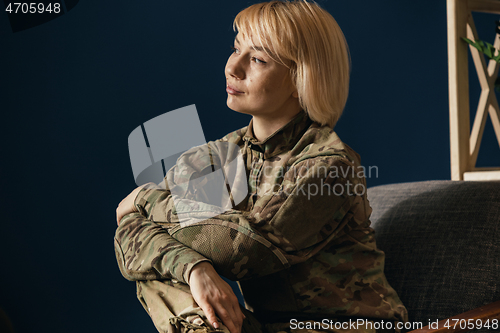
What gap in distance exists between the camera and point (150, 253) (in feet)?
2.76

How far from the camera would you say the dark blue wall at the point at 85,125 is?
1472mm

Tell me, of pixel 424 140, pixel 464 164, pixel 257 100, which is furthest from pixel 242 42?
pixel 424 140

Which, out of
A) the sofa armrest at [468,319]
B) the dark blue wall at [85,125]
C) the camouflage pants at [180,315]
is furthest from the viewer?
the dark blue wall at [85,125]

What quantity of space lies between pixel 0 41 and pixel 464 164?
1.63m

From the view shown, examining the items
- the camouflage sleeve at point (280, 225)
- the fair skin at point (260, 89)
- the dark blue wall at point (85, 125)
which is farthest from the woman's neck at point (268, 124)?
the dark blue wall at point (85, 125)

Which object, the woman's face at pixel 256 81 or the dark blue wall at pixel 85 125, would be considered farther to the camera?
the dark blue wall at pixel 85 125

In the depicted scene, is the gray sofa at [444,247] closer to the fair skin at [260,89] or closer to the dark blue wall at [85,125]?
the fair skin at [260,89]

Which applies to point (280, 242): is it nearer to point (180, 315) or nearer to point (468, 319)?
point (180, 315)

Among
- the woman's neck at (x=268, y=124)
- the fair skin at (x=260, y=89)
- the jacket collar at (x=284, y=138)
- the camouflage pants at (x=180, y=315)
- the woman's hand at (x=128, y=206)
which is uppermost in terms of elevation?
the fair skin at (x=260, y=89)

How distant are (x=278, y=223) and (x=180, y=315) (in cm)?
23

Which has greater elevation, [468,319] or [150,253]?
[150,253]

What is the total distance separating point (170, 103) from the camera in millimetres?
1707

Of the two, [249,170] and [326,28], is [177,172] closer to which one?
[249,170]

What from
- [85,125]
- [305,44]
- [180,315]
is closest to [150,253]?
[180,315]
